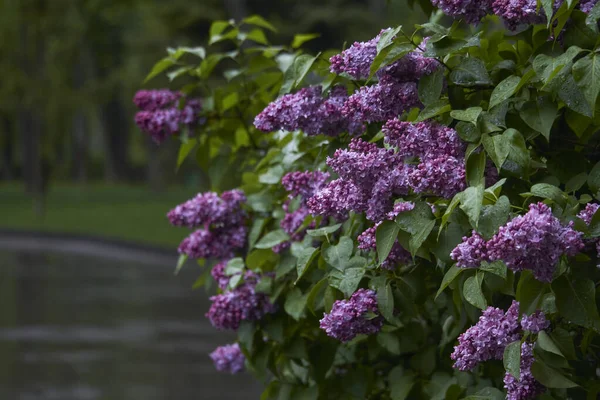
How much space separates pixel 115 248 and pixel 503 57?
24983mm

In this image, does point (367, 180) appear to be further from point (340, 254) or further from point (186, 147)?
point (186, 147)

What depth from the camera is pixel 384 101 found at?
9.82 ft

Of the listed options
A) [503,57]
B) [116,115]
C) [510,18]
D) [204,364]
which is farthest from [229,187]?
[116,115]

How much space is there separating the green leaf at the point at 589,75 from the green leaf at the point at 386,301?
0.69 meters

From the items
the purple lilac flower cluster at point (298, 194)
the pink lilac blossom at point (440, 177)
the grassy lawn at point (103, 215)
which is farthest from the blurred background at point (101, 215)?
the pink lilac blossom at point (440, 177)

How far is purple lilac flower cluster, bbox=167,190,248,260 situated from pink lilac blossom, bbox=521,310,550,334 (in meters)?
1.49

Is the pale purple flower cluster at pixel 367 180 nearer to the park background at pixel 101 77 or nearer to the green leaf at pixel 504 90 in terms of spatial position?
the green leaf at pixel 504 90

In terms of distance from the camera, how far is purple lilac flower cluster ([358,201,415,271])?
2789mm

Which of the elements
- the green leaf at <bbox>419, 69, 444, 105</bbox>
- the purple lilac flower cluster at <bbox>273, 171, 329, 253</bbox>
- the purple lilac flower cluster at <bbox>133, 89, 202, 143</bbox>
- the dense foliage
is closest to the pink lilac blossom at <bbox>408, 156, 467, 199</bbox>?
the dense foliage

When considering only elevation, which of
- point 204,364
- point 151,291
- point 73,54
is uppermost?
point 204,364

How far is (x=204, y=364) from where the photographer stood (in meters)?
12.2

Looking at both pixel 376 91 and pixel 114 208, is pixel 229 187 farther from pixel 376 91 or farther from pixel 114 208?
pixel 114 208

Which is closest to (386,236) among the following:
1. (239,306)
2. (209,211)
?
(239,306)

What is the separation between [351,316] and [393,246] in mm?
202
